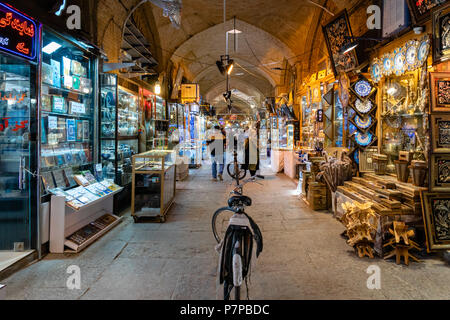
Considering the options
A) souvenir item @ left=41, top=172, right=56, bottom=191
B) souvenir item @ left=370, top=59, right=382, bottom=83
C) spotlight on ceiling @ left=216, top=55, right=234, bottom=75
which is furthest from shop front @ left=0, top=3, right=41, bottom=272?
spotlight on ceiling @ left=216, top=55, right=234, bottom=75

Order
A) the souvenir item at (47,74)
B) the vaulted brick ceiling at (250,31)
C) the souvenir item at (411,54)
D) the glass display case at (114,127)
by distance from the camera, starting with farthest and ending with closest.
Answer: the vaulted brick ceiling at (250,31)
the glass display case at (114,127)
the souvenir item at (411,54)
the souvenir item at (47,74)

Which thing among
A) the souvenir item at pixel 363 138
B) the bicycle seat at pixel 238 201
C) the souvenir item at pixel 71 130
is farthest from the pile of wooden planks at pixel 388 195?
the souvenir item at pixel 71 130

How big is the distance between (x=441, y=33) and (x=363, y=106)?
2.40 m

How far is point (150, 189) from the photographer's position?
17.8 feet

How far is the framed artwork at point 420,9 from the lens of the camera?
3963 mm

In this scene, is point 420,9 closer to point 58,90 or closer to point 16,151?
point 58,90

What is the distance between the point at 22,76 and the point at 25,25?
611 millimetres

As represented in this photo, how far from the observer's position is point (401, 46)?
15.5 ft

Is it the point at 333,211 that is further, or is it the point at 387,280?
the point at 333,211

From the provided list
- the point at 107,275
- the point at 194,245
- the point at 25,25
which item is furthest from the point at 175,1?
the point at 107,275

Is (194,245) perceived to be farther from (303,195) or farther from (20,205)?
(303,195)

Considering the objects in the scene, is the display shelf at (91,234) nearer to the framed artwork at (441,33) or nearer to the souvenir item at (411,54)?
the framed artwork at (441,33)

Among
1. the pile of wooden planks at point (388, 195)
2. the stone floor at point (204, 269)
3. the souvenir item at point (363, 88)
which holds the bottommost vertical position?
the stone floor at point (204, 269)

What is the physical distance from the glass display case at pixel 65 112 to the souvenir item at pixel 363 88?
16.4 feet
